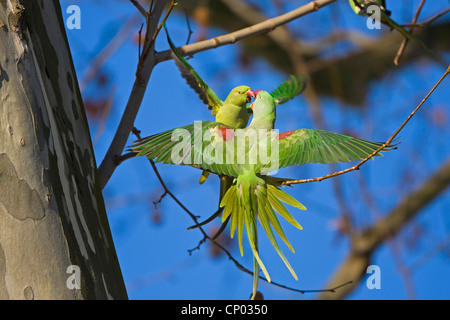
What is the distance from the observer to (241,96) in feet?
4.08

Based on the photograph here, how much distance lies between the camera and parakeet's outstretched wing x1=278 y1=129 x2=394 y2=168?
96cm

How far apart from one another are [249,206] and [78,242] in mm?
330

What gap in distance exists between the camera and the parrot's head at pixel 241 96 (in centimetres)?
124

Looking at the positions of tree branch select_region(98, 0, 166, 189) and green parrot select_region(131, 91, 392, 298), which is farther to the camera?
tree branch select_region(98, 0, 166, 189)

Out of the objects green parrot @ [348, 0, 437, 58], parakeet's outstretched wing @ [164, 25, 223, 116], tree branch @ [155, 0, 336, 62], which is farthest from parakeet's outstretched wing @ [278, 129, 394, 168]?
green parrot @ [348, 0, 437, 58]

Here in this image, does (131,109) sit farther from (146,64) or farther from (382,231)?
(382,231)

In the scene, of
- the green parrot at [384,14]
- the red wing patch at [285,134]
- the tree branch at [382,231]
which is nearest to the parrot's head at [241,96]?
the red wing patch at [285,134]

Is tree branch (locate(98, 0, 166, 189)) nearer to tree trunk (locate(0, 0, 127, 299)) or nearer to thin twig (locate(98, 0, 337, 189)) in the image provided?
thin twig (locate(98, 0, 337, 189))

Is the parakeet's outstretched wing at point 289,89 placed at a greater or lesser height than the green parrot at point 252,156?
greater

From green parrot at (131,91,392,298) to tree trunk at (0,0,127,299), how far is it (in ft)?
0.48

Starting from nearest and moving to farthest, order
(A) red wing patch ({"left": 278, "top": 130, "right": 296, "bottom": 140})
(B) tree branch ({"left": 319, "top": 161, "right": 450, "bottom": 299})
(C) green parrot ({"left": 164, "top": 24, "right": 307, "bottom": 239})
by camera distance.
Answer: (A) red wing patch ({"left": 278, "top": 130, "right": 296, "bottom": 140}) → (C) green parrot ({"left": 164, "top": 24, "right": 307, "bottom": 239}) → (B) tree branch ({"left": 319, "top": 161, "right": 450, "bottom": 299})

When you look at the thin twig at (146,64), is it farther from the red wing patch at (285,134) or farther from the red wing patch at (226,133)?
the red wing patch at (285,134)

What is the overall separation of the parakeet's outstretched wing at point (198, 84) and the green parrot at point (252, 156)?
0.91ft

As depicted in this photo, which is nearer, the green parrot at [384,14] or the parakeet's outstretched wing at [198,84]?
the parakeet's outstretched wing at [198,84]
